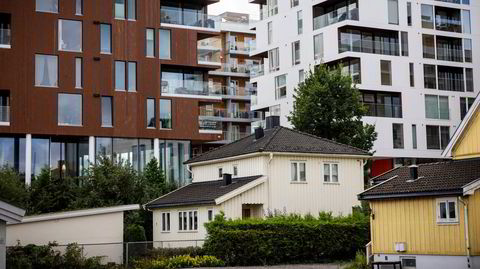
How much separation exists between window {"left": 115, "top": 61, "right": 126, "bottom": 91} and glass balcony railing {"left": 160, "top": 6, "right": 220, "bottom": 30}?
228 inches

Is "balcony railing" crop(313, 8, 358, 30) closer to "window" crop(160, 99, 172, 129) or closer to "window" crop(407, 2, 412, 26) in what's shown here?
"window" crop(407, 2, 412, 26)

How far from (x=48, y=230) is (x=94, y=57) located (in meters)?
25.7

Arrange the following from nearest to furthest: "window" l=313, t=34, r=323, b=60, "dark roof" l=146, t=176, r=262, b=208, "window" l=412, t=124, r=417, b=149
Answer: "dark roof" l=146, t=176, r=262, b=208 → "window" l=412, t=124, r=417, b=149 → "window" l=313, t=34, r=323, b=60

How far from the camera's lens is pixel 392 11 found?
3130 inches

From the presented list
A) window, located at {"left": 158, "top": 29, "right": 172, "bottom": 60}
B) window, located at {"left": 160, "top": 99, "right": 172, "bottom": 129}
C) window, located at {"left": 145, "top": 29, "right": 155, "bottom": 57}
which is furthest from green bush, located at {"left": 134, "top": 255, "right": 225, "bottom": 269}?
window, located at {"left": 158, "top": 29, "right": 172, "bottom": 60}

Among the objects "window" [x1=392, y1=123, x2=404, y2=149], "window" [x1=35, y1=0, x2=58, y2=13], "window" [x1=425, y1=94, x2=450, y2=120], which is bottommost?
"window" [x1=392, y1=123, x2=404, y2=149]

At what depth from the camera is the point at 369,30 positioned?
3105 inches

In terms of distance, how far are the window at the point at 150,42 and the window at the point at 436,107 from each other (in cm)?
2618

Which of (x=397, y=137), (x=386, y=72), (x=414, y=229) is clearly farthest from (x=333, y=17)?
(x=414, y=229)

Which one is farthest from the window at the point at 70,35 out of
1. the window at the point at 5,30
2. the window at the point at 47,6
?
the window at the point at 5,30

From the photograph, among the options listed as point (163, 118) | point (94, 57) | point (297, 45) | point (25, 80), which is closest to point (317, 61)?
point (297, 45)

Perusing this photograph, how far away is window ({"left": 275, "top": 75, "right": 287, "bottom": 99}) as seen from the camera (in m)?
84.6

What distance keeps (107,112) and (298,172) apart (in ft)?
78.6

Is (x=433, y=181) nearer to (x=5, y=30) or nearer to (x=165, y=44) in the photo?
(x=5, y=30)
